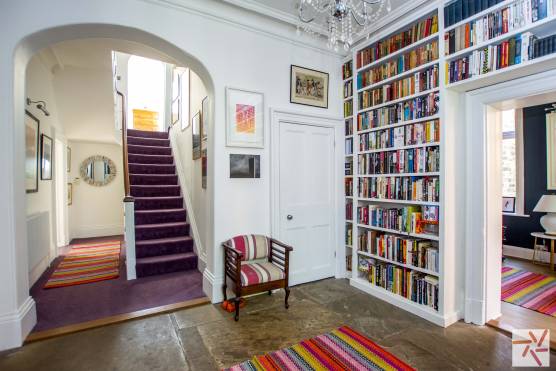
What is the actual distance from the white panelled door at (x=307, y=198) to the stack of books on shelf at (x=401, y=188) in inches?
19.9

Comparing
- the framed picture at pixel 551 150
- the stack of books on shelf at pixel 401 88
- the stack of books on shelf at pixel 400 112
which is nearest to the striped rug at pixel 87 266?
the stack of books on shelf at pixel 400 112

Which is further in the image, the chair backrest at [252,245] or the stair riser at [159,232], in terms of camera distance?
the stair riser at [159,232]

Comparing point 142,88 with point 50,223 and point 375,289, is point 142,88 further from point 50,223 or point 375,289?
point 375,289

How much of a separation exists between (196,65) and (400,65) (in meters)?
2.14

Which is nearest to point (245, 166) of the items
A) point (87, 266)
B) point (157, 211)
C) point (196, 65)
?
point (196, 65)

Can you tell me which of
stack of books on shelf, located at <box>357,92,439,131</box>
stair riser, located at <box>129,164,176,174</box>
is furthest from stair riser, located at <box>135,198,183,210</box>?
stack of books on shelf, located at <box>357,92,439,131</box>

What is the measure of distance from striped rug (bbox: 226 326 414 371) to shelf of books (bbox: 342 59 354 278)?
4.76 ft

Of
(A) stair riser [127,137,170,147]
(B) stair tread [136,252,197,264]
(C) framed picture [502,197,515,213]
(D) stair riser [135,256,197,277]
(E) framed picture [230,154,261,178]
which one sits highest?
(A) stair riser [127,137,170,147]

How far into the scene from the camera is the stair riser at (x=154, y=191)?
185 inches

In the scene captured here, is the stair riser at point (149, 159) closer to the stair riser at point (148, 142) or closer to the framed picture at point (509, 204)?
the stair riser at point (148, 142)

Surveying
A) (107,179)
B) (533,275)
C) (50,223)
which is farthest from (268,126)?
(107,179)

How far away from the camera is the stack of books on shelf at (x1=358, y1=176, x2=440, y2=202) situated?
2633 mm

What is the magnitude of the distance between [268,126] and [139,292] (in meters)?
2.42

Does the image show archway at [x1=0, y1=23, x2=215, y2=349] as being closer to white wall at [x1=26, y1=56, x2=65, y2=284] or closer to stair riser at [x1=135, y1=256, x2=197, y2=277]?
white wall at [x1=26, y1=56, x2=65, y2=284]
